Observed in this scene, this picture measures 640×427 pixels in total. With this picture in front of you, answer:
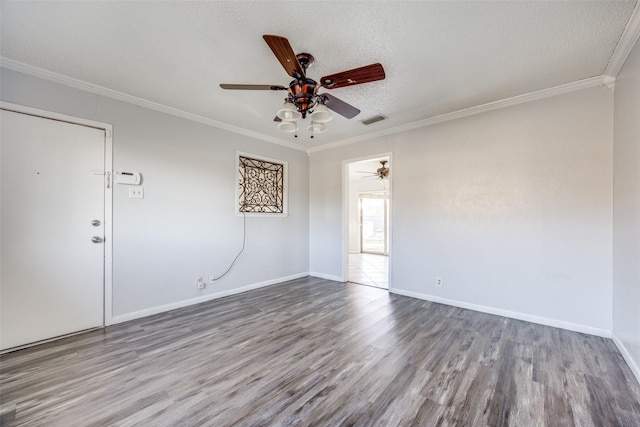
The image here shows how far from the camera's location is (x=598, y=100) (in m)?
2.68

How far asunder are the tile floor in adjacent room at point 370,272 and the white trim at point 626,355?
259 centimetres

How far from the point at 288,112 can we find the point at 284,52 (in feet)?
1.62

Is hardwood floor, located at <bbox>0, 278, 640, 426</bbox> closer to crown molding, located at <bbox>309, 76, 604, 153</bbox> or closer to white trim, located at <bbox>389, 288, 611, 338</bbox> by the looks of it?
white trim, located at <bbox>389, 288, 611, 338</bbox>

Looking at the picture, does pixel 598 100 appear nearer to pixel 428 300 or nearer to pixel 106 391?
pixel 428 300

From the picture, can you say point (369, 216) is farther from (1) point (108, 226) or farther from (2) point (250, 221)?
(1) point (108, 226)

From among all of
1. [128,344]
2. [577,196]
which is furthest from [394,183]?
[128,344]

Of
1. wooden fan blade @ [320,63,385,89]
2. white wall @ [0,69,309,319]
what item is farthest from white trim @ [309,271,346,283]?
wooden fan blade @ [320,63,385,89]

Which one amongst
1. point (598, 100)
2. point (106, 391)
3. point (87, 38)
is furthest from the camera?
point (598, 100)

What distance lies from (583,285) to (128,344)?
4.60m

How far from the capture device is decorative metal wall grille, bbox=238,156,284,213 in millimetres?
4279

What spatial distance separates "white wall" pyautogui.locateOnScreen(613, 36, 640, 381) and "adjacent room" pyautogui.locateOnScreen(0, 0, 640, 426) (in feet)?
0.11

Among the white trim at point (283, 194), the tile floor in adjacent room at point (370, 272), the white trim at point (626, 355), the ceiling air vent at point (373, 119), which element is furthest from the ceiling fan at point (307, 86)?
the tile floor in adjacent room at point (370, 272)

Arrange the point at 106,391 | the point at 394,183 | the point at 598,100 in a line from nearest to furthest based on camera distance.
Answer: the point at 106,391, the point at 598,100, the point at 394,183

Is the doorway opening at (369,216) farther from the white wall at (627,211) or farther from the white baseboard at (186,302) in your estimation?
the white wall at (627,211)
